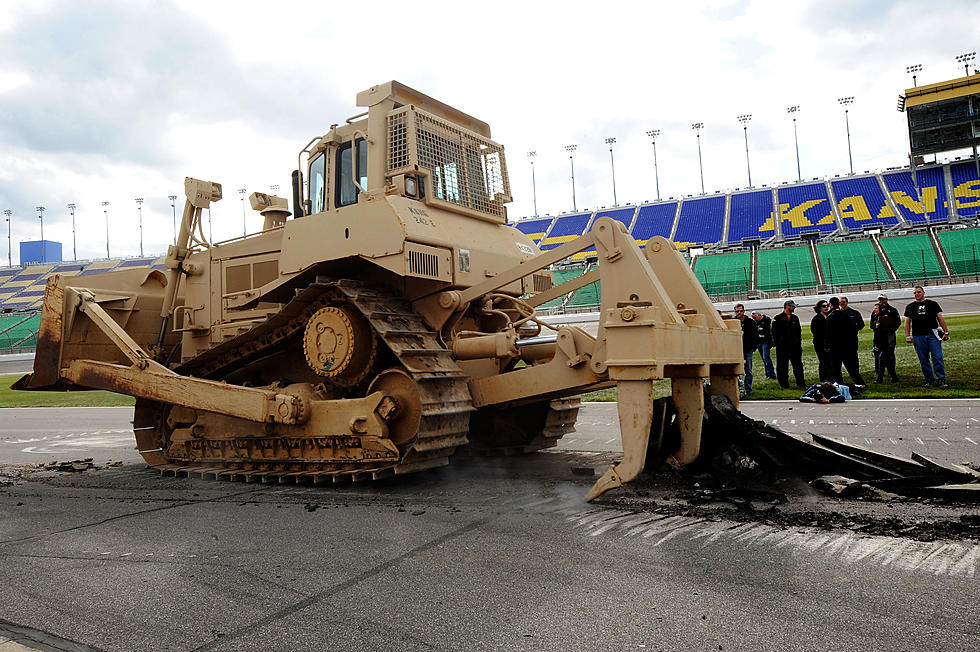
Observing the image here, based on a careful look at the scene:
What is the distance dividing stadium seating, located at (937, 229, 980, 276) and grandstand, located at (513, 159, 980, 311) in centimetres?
6

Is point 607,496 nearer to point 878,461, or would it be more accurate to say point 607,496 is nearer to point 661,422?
point 661,422

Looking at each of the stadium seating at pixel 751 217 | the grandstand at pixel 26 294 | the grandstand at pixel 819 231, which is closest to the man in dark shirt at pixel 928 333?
the grandstand at pixel 819 231

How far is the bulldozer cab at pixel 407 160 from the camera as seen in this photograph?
7.48 m

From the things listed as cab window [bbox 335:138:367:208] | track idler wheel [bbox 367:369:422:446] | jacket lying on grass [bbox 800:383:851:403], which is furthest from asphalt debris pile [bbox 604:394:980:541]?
jacket lying on grass [bbox 800:383:851:403]

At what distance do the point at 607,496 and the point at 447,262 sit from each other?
2549mm

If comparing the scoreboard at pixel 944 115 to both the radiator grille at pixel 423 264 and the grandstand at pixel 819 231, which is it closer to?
the grandstand at pixel 819 231

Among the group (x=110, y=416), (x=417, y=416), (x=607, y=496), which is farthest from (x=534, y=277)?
(x=110, y=416)

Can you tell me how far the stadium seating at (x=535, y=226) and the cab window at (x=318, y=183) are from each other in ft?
196

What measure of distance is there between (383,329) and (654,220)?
61981 mm

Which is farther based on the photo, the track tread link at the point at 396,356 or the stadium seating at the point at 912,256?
the stadium seating at the point at 912,256

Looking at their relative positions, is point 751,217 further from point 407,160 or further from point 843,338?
point 407,160

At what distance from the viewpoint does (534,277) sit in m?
8.31

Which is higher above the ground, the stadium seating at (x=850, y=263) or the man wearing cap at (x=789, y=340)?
the stadium seating at (x=850, y=263)

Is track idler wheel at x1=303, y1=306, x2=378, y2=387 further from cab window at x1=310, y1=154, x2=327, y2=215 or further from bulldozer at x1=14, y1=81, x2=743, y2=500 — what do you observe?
cab window at x1=310, y1=154, x2=327, y2=215
